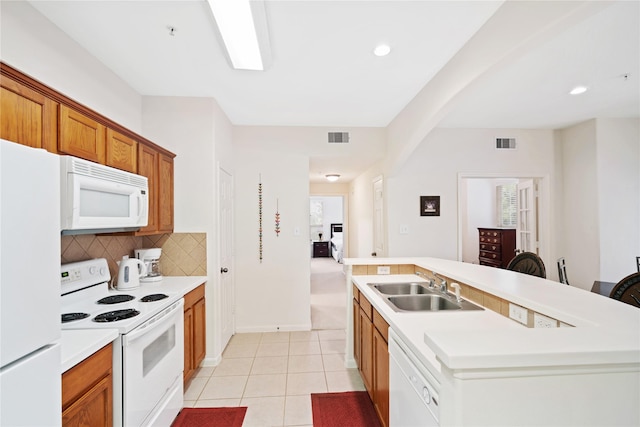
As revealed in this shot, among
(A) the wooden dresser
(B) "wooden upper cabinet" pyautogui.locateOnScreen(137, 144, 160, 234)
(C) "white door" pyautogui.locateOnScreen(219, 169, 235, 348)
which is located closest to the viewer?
(B) "wooden upper cabinet" pyautogui.locateOnScreen(137, 144, 160, 234)

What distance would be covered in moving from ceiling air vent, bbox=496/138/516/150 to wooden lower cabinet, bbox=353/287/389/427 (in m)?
3.00

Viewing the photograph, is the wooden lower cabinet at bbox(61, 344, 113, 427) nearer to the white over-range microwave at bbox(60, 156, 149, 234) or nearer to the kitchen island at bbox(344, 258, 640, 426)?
the white over-range microwave at bbox(60, 156, 149, 234)

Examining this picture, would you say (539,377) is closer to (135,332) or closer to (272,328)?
(135,332)

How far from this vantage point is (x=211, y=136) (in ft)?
9.84

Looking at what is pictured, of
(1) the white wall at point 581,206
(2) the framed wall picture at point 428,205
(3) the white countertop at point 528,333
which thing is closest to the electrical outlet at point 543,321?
(3) the white countertop at point 528,333

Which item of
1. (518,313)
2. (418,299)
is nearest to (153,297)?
(418,299)

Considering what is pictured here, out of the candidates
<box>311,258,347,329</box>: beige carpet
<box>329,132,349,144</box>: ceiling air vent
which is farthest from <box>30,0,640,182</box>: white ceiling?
<box>311,258,347,329</box>: beige carpet

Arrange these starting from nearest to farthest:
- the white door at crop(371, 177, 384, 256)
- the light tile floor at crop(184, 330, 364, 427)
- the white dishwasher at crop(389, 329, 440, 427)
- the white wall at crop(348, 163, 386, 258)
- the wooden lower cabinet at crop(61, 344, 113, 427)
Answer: the white dishwasher at crop(389, 329, 440, 427)
the wooden lower cabinet at crop(61, 344, 113, 427)
the light tile floor at crop(184, 330, 364, 427)
the white door at crop(371, 177, 384, 256)
the white wall at crop(348, 163, 386, 258)

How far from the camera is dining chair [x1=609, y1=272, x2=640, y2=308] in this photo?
6.44 ft

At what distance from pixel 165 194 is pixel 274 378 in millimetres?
1976

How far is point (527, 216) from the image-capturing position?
449cm

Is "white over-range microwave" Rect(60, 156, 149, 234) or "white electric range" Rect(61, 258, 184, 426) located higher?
"white over-range microwave" Rect(60, 156, 149, 234)

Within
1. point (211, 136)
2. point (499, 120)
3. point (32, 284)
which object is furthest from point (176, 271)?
point (499, 120)

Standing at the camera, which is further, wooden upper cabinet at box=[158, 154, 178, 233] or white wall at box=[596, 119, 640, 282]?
white wall at box=[596, 119, 640, 282]
